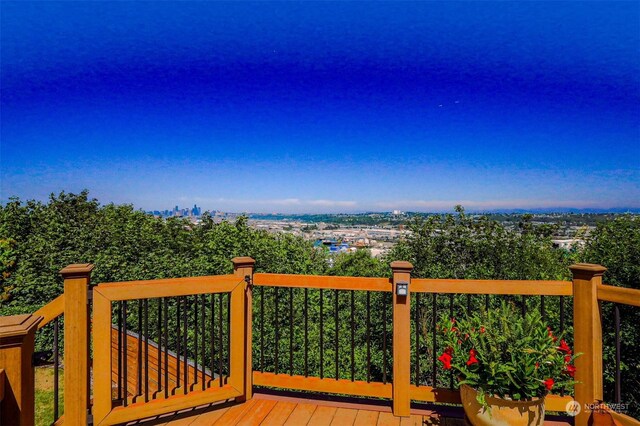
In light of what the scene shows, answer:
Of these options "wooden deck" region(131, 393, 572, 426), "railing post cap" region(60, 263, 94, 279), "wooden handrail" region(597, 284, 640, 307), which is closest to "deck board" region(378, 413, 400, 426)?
"wooden deck" region(131, 393, 572, 426)

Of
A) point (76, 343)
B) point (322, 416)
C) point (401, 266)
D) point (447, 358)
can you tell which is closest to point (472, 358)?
point (447, 358)

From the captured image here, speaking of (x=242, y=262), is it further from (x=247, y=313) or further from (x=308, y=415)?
(x=308, y=415)

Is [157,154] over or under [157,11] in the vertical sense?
over

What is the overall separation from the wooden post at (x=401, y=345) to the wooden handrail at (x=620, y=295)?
4.58 ft

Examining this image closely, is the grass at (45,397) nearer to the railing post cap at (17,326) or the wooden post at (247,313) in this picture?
the wooden post at (247,313)

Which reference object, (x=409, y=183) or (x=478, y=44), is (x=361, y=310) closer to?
(x=478, y=44)

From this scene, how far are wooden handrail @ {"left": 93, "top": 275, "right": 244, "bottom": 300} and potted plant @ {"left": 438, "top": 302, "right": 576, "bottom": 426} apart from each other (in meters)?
1.82

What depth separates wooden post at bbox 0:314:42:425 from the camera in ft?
4.89

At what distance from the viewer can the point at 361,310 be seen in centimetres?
1727

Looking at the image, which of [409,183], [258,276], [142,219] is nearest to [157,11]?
→ [258,276]

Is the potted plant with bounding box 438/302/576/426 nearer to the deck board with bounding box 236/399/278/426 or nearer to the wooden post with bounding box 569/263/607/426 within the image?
the wooden post with bounding box 569/263/607/426

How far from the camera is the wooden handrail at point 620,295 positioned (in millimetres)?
2209

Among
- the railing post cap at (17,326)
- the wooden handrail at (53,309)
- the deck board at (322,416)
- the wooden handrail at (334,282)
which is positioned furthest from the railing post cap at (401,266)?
the wooden handrail at (53,309)

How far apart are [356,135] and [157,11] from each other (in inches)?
976
